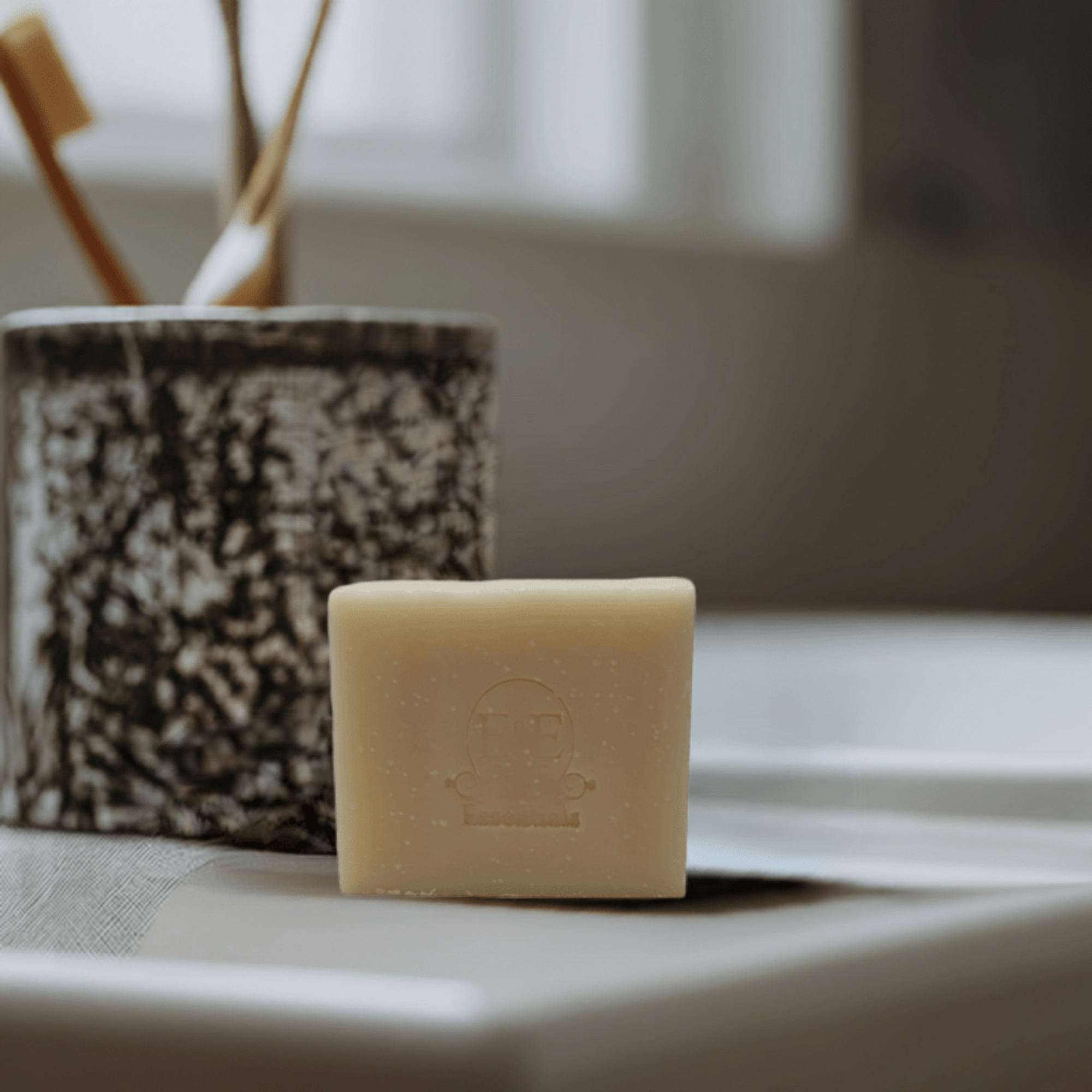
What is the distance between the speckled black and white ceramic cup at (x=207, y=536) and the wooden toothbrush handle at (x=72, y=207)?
1.1 inches

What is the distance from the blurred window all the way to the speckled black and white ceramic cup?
14.7 inches

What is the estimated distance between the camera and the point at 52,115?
36 cm

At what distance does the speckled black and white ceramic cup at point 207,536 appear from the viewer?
329 millimetres

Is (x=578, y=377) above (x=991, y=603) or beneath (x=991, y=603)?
above

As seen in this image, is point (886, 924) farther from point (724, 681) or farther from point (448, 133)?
point (448, 133)

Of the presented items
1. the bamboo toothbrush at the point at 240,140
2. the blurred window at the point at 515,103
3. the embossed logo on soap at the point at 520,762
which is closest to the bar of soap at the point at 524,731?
the embossed logo on soap at the point at 520,762

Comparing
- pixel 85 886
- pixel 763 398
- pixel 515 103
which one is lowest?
pixel 85 886

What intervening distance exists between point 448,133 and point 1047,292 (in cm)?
54

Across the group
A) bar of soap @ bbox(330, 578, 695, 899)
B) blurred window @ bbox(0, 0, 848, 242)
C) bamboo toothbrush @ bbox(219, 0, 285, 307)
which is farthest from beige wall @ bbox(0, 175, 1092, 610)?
bar of soap @ bbox(330, 578, 695, 899)

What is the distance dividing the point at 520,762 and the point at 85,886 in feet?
0.32

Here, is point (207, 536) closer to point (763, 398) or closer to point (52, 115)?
point (52, 115)

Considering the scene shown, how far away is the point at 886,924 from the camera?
0.81 feet

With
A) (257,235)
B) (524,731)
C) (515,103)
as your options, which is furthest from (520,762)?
(515,103)

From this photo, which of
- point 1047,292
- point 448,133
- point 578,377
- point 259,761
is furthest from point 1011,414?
point 259,761
